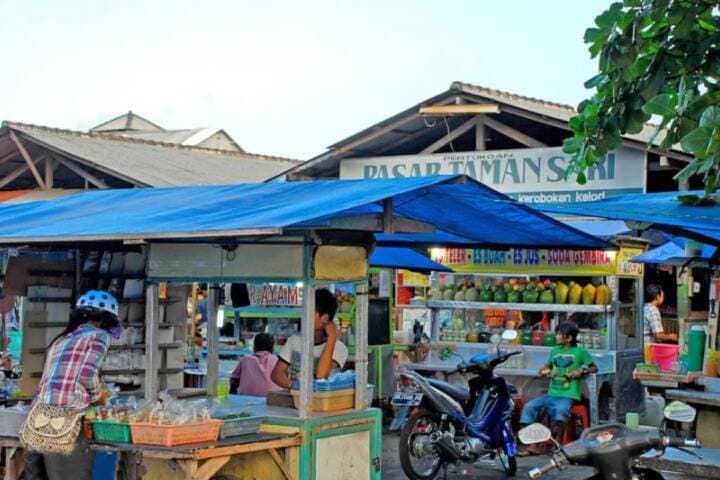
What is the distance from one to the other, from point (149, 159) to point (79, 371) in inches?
466

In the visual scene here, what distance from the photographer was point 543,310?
11602 mm

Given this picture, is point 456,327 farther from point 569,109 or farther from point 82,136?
point 82,136

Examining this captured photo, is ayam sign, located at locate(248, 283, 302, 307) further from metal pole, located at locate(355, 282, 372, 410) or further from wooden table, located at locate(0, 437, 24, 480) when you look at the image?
wooden table, located at locate(0, 437, 24, 480)

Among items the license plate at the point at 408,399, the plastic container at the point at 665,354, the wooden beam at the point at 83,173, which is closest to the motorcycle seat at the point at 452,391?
the license plate at the point at 408,399

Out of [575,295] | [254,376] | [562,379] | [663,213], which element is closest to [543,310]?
[575,295]

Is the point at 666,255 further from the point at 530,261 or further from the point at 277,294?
the point at 277,294

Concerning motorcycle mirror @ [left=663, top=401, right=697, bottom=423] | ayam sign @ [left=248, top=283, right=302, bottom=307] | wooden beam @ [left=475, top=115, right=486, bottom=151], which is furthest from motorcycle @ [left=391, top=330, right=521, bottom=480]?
wooden beam @ [left=475, top=115, right=486, bottom=151]

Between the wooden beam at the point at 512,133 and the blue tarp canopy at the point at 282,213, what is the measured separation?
4.78 m

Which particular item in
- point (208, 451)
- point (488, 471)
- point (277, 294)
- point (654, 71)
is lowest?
point (488, 471)

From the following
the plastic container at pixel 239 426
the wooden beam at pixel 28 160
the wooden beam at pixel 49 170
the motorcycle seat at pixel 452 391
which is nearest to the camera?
the plastic container at pixel 239 426

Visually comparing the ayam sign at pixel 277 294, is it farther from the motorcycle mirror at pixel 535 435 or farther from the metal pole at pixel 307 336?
the motorcycle mirror at pixel 535 435

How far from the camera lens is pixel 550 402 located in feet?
33.3

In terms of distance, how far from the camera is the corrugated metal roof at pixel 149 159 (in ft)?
52.0

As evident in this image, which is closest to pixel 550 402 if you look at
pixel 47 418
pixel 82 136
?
pixel 47 418
